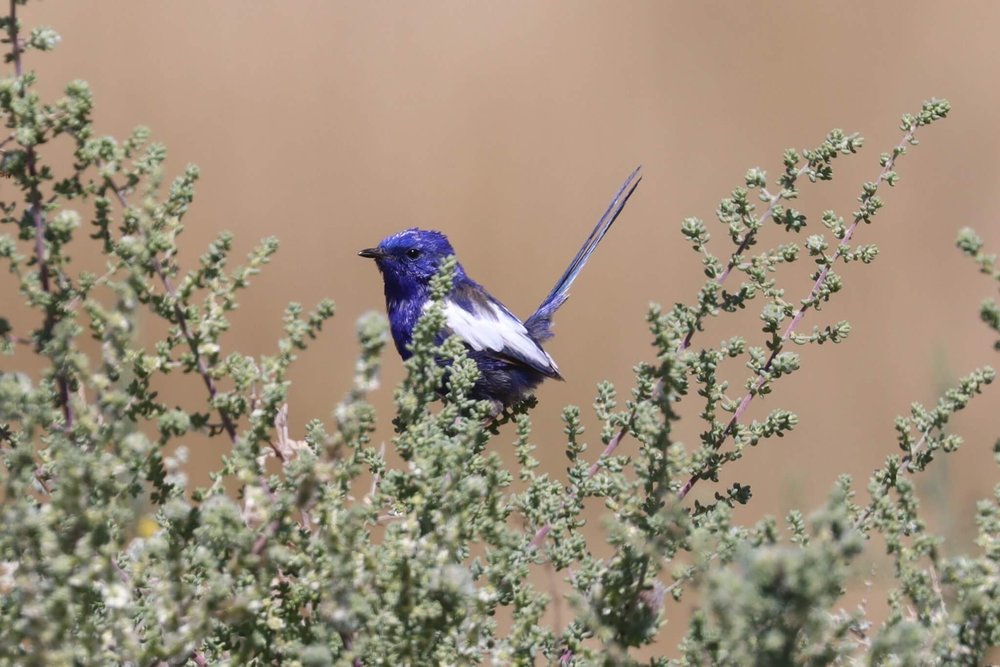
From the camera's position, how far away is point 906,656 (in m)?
0.73

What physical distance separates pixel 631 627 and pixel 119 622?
379 mm

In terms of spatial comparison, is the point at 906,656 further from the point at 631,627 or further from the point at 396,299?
the point at 396,299

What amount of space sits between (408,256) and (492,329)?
289 mm

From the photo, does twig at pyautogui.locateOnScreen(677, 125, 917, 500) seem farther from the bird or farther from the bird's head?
the bird's head

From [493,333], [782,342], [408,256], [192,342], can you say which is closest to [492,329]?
[493,333]

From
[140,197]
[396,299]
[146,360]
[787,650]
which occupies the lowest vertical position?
[787,650]

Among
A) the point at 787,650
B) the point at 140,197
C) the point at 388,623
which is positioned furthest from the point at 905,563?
the point at 140,197

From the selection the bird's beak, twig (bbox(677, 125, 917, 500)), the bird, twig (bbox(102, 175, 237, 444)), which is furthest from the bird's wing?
twig (bbox(102, 175, 237, 444))

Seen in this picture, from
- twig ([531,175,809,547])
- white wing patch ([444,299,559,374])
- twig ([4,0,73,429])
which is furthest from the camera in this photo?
white wing patch ([444,299,559,374])

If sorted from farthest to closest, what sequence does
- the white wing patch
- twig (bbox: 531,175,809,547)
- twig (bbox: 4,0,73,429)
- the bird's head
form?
the bird's head → the white wing patch → twig (bbox: 531,175,809,547) → twig (bbox: 4,0,73,429)

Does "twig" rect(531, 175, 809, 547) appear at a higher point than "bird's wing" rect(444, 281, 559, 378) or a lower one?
lower

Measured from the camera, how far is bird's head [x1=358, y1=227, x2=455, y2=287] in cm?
254

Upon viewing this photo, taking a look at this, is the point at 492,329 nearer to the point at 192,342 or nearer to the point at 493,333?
the point at 493,333

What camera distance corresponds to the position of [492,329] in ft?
7.89
